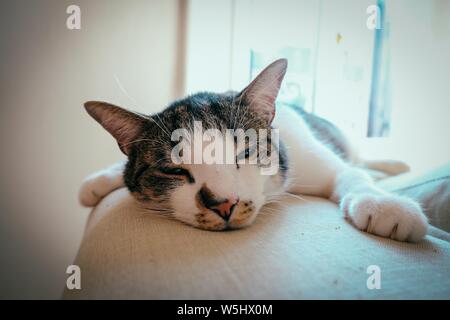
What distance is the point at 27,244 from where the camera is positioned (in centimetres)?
120

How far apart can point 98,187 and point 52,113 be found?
1.85 feet

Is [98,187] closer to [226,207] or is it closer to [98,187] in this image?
[98,187]

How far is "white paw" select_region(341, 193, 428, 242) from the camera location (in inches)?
23.6

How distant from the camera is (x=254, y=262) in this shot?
0.46m

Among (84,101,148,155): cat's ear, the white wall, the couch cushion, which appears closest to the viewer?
the couch cushion

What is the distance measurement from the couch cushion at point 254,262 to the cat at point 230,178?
4 centimetres

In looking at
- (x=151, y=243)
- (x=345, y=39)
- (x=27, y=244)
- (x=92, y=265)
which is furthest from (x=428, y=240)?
(x=27, y=244)

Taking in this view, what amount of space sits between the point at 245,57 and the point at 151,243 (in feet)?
4.51

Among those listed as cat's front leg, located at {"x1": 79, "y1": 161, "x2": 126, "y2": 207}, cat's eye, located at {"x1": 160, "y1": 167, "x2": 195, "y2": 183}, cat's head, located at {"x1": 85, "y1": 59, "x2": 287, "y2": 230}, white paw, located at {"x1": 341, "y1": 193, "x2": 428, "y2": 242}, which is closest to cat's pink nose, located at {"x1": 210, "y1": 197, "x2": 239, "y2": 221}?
cat's head, located at {"x1": 85, "y1": 59, "x2": 287, "y2": 230}

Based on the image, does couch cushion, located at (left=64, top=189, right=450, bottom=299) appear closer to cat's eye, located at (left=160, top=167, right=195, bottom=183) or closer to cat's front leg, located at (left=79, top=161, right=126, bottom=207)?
cat's eye, located at (left=160, top=167, right=195, bottom=183)

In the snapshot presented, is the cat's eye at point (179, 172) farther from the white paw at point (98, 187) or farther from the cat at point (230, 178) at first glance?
the white paw at point (98, 187)

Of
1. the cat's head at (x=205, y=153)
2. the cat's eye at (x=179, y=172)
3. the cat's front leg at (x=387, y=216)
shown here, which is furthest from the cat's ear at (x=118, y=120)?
the cat's front leg at (x=387, y=216)

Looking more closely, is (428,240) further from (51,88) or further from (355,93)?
(51,88)

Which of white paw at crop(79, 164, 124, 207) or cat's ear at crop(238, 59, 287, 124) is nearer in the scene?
cat's ear at crop(238, 59, 287, 124)
